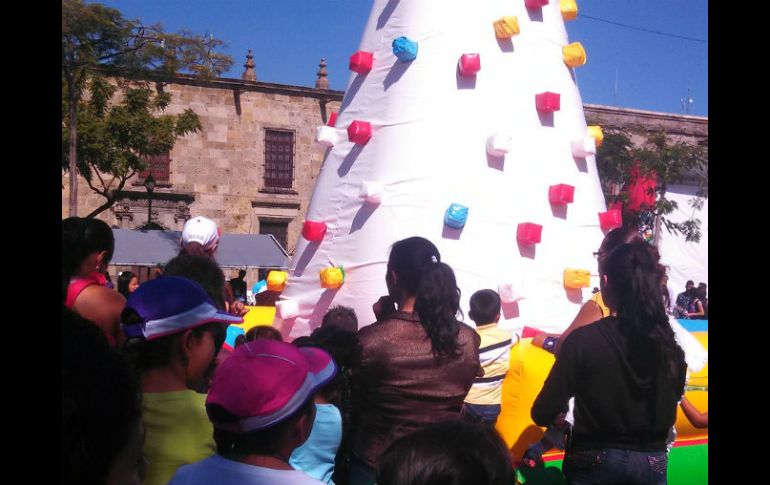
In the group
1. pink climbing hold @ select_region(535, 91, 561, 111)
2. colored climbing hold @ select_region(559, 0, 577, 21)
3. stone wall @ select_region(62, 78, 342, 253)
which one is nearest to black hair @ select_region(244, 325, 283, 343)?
pink climbing hold @ select_region(535, 91, 561, 111)

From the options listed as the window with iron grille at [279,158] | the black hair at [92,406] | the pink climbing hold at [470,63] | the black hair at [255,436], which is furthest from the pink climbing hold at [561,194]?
the window with iron grille at [279,158]

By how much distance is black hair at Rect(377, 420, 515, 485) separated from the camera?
5.25 feet

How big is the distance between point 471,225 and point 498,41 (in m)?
1.24

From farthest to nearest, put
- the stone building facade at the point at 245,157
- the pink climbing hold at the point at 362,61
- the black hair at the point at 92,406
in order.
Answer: the stone building facade at the point at 245,157, the pink climbing hold at the point at 362,61, the black hair at the point at 92,406

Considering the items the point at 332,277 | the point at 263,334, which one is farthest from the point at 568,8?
the point at 263,334

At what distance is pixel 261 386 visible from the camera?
6.28 ft

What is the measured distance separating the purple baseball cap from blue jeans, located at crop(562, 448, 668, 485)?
4.14 feet

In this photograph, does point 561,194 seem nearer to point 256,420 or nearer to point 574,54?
point 574,54

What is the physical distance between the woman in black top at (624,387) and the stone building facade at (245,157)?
19928 millimetres

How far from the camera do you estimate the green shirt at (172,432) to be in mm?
2242

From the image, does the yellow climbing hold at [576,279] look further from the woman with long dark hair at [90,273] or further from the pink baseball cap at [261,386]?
the pink baseball cap at [261,386]

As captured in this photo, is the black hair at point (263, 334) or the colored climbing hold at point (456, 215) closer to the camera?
the black hair at point (263, 334)

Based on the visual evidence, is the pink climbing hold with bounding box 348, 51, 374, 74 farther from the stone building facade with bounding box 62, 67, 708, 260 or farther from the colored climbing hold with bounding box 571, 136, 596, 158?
the stone building facade with bounding box 62, 67, 708, 260
